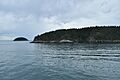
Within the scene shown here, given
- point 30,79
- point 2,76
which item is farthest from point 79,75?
point 2,76

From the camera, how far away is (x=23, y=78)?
31.0 m

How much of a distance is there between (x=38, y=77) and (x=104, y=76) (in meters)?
11.2

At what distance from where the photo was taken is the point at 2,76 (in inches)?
1286

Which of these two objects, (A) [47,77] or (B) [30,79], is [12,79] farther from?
(A) [47,77]

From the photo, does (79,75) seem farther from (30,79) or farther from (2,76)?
(2,76)

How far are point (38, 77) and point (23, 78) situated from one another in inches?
101

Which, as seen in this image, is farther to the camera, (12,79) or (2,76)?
(2,76)

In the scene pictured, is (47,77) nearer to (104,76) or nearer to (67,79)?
(67,79)

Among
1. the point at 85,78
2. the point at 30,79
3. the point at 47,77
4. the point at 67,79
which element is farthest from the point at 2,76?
the point at 85,78

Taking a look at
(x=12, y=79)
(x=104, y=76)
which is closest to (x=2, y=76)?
(x=12, y=79)

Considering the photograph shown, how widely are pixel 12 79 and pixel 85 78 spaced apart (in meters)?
11.8

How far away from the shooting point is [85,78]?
98.8 feet

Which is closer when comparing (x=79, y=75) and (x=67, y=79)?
(x=67, y=79)

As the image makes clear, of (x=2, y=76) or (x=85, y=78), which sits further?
(x=2, y=76)
